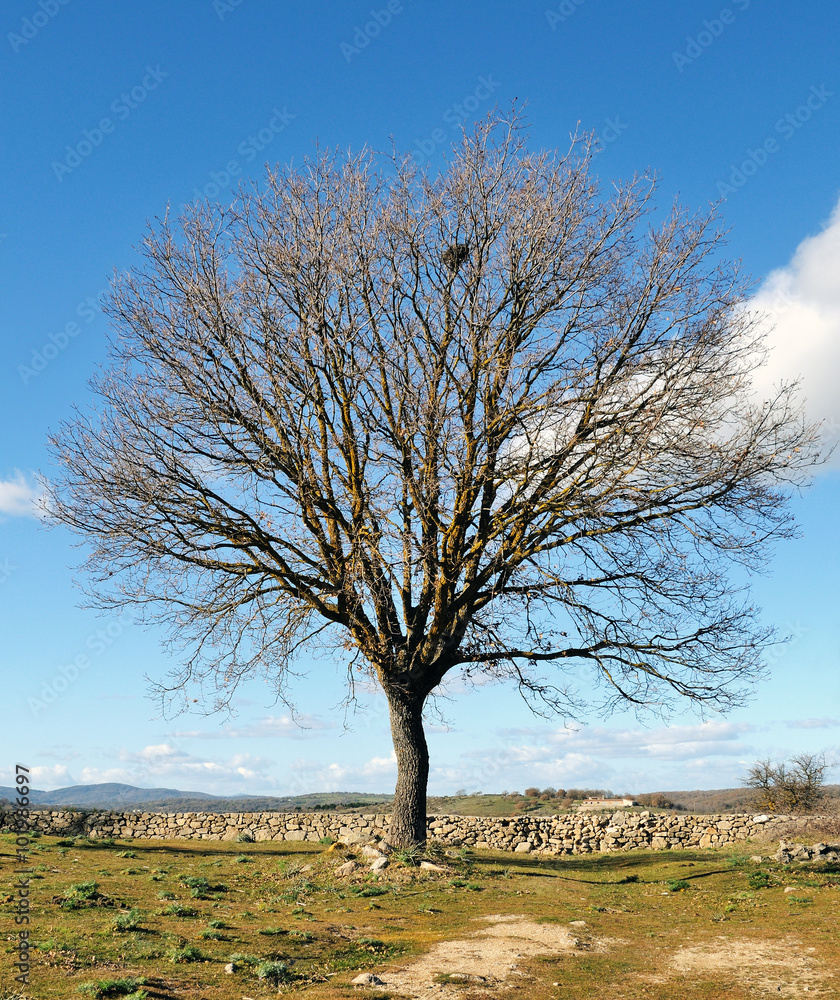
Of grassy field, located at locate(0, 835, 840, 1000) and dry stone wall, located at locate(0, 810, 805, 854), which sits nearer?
grassy field, located at locate(0, 835, 840, 1000)

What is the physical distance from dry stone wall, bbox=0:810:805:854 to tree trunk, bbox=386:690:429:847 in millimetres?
7637

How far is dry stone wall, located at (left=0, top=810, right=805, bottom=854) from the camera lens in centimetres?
2255

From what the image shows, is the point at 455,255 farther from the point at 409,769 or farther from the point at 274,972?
the point at 274,972

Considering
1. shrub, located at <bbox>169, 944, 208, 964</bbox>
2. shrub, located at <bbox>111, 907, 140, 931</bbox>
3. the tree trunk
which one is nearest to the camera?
shrub, located at <bbox>169, 944, 208, 964</bbox>

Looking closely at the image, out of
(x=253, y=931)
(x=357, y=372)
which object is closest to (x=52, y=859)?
(x=253, y=931)

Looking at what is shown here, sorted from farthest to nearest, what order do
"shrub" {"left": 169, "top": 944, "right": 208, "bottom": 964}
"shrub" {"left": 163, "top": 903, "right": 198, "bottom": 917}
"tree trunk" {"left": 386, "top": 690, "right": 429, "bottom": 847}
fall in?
"tree trunk" {"left": 386, "top": 690, "right": 429, "bottom": 847} → "shrub" {"left": 163, "top": 903, "right": 198, "bottom": 917} → "shrub" {"left": 169, "top": 944, "right": 208, "bottom": 964}

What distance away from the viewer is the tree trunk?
49.1 feet

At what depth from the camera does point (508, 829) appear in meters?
23.0

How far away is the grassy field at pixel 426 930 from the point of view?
7812mm

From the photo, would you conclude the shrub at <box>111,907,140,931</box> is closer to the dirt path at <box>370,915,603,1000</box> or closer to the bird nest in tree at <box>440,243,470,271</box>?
the dirt path at <box>370,915,603,1000</box>

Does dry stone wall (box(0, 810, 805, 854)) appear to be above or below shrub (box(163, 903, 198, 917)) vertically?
below

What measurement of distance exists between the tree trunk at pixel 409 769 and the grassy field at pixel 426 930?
789mm

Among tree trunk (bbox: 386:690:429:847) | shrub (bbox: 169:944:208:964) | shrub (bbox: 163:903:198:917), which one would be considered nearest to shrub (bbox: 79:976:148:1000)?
shrub (bbox: 169:944:208:964)

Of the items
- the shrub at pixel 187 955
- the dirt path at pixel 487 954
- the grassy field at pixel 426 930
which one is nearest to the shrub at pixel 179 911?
the grassy field at pixel 426 930
